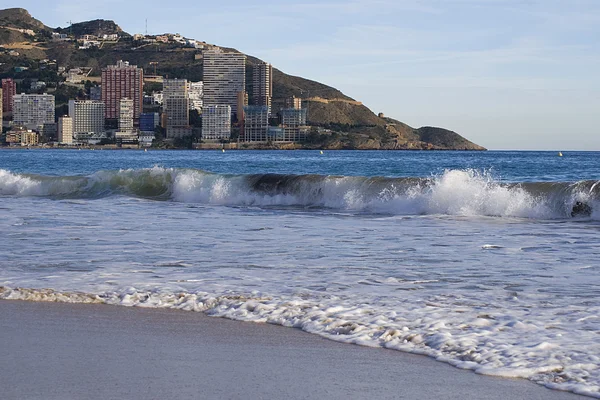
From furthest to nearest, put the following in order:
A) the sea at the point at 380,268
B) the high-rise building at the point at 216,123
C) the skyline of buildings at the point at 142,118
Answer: the high-rise building at the point at 216,123 < the skyline of buildings at the point at 142,118 < the sea at the point at 380,268

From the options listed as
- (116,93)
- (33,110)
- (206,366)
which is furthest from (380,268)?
(116,93)

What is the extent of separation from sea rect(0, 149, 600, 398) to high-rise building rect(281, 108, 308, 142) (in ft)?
468

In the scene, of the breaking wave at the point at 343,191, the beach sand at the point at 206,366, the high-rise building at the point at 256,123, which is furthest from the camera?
the high-rise building at the point at 256,123

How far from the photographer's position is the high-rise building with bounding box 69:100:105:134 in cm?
17862

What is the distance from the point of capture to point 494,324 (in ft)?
20.2

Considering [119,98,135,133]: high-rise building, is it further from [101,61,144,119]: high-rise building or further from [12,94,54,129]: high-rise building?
[12,94,54,129]: high-rise building

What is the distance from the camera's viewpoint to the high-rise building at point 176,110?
17349cm

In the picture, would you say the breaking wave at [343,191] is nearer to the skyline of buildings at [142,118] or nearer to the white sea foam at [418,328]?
the white sea foam at [418,328]

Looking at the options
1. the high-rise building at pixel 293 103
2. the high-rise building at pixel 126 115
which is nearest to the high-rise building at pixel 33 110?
the high-rise building at pixel 126 115

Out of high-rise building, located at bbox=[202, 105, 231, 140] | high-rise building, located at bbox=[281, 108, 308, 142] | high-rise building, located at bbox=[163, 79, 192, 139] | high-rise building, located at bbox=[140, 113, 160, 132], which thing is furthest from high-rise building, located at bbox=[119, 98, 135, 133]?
high-rise building, located at bbox=[281, 108, 308, 142]

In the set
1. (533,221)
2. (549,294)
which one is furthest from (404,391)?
(533,221)

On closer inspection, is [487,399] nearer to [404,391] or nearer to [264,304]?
[404,391]

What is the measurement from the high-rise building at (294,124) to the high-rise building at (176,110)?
21456 millimetres

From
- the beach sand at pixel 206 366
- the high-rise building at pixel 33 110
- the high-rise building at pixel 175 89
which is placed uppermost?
the high-rise building at pixel 175 89
